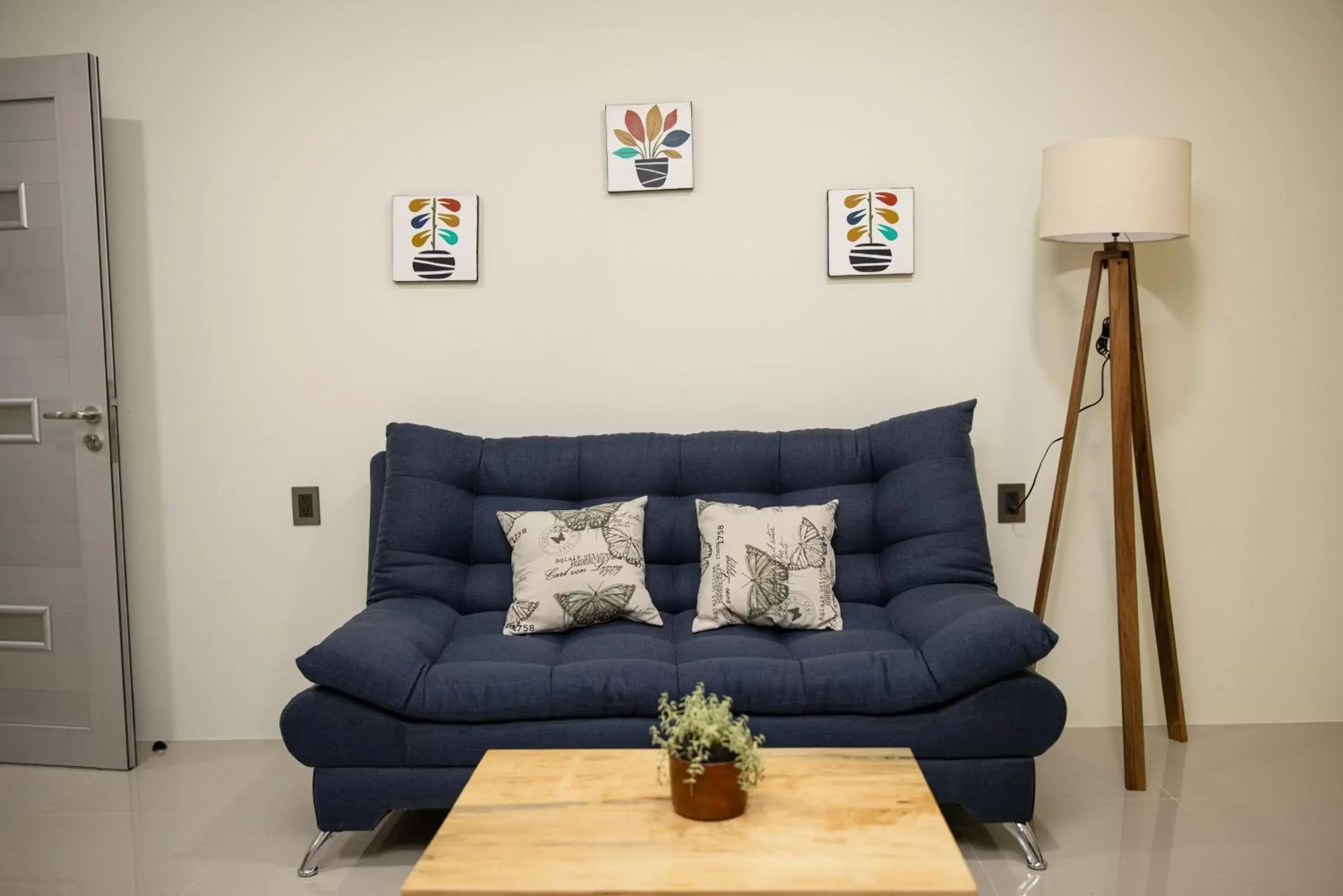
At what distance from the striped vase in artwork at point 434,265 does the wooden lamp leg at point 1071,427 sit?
1909 millimetres

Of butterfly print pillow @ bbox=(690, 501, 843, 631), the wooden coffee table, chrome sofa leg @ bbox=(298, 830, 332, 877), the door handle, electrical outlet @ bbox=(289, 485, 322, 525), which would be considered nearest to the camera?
the wooden coffee table

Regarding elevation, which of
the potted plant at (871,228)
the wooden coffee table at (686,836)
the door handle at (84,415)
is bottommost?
the wooden coffee table at (686,836)

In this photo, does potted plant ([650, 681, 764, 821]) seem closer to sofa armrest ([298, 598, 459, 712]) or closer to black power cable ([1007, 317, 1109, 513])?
sofa armrest ([298, 598, 459, 712])

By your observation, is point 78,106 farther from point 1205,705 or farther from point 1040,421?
point 1205,705

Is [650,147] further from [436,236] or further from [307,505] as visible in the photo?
[307,505]

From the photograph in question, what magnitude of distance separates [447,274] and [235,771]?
1.63 meters

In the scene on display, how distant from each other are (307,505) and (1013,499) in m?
2.25

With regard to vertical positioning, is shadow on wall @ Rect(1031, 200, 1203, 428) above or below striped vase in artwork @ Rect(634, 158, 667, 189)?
below

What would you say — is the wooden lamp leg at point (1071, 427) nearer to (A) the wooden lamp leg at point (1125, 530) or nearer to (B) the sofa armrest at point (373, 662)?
(A) the wooden lamp leg at point (1125, 530)

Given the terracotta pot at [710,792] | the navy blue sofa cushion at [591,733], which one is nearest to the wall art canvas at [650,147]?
the navy blue sofa cushion at [591,733]

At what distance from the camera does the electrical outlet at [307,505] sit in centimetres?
331

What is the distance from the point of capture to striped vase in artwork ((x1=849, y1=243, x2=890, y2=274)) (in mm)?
3186

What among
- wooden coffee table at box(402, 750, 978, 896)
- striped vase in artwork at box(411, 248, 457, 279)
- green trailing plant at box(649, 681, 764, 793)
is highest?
striped vase in artwork at box(411, 248, 457, 279)

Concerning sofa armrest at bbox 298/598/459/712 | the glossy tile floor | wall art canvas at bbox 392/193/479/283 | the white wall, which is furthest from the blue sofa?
wall art canvas at bbox 392/193/479/283
